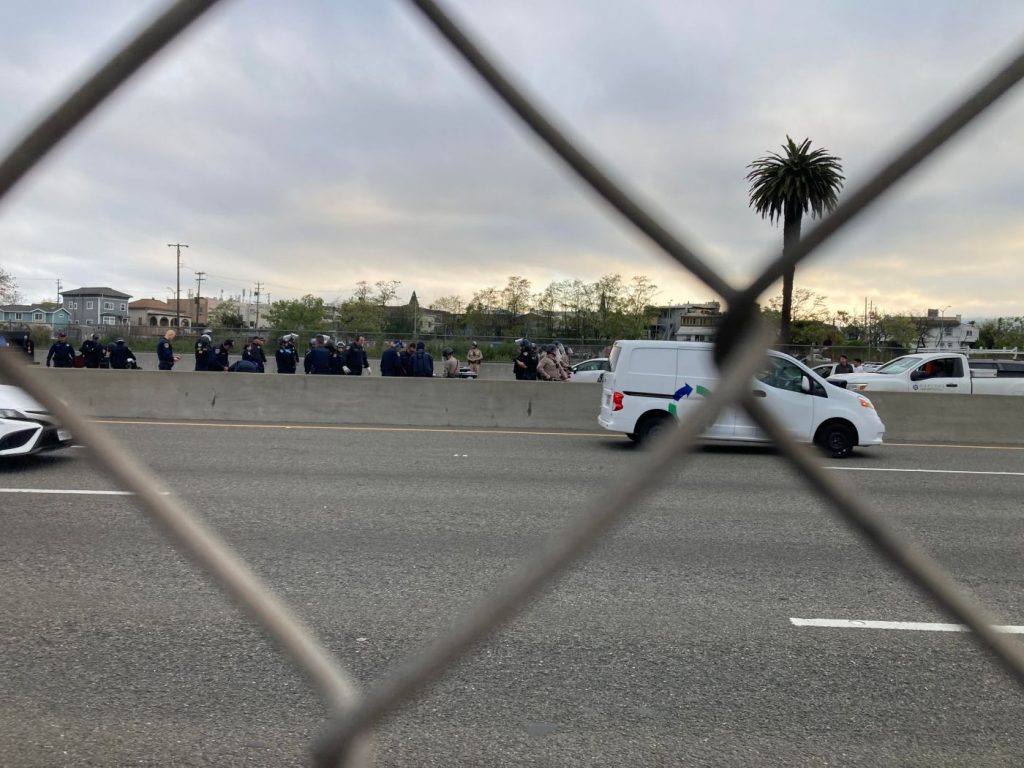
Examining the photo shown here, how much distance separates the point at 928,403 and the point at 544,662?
12.7 m

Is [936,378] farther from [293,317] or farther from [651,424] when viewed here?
[293,317]

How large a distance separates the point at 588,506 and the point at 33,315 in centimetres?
165

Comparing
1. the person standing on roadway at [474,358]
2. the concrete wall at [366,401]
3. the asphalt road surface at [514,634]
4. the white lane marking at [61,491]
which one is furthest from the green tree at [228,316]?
the asphalt road surface at [514,634]

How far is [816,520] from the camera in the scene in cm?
718

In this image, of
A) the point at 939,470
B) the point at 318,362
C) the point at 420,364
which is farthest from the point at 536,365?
the point at 939,470

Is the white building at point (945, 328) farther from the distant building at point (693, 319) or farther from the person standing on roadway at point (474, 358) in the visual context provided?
the person standing on roadway at point (474, 358)

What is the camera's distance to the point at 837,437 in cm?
1153

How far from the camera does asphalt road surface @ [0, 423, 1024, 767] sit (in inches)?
129

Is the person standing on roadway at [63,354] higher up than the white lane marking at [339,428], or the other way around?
the person standing on roadway at [63,354]

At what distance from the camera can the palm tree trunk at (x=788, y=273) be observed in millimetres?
770

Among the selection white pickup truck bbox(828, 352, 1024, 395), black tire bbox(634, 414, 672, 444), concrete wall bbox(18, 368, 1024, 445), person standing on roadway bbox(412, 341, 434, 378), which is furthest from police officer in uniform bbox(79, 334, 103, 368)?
white pickup truck bbox(828, 352, 1024, 395)

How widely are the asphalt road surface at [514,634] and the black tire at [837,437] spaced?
315cm

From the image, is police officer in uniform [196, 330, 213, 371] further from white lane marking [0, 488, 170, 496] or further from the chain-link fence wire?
the chain-link fence wire

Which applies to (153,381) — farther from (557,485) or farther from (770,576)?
(770,576)
